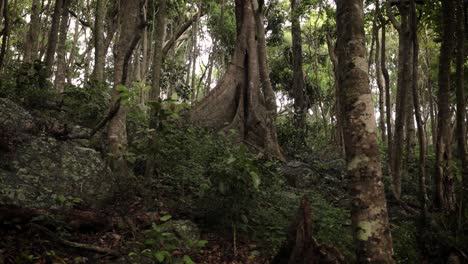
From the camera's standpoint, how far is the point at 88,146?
6562mm

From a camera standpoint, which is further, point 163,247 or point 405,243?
point 405,243

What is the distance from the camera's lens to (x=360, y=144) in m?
3.75

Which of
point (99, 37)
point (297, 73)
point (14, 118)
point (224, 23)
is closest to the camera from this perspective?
point (14, 118)

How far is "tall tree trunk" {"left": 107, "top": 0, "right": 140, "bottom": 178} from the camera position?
5.87m

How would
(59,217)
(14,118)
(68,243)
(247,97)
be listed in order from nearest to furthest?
(68,243), (59,217), (14,118), (247,97)

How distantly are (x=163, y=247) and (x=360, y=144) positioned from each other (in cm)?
→ 231

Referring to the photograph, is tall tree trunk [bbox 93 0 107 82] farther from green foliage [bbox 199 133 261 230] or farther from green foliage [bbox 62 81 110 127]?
green foliage [bbox 199 133 261 230]

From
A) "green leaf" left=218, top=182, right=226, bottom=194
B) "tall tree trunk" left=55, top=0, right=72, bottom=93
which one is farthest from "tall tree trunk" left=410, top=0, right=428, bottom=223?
"tall tree trunk" left=55, top=0, right=72, bottom=93

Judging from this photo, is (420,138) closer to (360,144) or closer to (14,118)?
(360,144)

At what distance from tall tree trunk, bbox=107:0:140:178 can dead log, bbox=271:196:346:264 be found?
285 centimetres

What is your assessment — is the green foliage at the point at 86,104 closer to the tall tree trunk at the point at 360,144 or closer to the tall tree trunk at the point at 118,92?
the tall tree trunk at the point at 118,92

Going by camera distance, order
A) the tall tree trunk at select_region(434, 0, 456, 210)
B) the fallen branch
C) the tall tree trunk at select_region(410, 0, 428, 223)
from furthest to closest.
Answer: the tall tree trunk at select_region(434, 0, 456, 210)
the tall tree trunk at select_region(410, 0, 428, 223)
the fallen branch

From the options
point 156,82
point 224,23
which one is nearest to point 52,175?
point 156,82

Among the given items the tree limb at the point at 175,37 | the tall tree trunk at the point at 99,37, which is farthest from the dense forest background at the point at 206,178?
the tree limb at the point at 175,37
